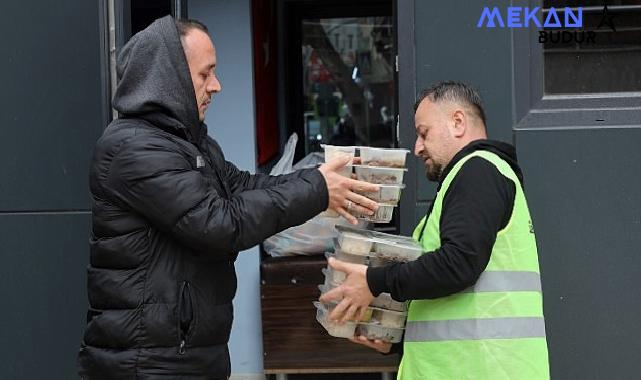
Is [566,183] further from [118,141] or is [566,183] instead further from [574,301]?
[118,141]

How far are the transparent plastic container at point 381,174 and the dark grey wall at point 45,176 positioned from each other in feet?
5.81

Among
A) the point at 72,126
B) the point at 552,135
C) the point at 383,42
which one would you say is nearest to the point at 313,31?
the point at 383,42

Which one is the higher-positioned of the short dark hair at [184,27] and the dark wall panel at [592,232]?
the short dark hair at [184,27]

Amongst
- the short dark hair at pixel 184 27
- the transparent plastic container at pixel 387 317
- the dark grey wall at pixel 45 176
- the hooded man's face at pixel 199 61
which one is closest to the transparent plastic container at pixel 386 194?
the transparent plastic container at pixel 387 317

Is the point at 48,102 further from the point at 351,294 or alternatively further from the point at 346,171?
the point at 351,294

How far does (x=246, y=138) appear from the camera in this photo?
5.07 meters

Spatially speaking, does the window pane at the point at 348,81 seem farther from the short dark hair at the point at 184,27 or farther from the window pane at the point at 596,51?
the short dark hair at the point at 184,27

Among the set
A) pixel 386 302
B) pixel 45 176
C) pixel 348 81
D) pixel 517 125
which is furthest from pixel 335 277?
pixel 348 81

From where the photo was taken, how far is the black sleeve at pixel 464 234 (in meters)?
2.45

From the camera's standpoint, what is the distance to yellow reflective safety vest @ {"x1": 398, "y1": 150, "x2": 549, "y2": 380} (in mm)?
2549

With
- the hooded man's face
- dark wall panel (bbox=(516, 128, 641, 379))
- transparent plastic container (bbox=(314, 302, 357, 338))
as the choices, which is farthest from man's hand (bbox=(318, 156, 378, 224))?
dark wall panel (bbox=(516, 128, 641, 379))

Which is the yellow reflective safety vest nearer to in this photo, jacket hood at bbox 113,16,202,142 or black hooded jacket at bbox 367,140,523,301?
black hooded jacket at bbox 367,140,523,301

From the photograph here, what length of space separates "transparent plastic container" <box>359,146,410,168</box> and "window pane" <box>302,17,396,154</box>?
145 inches

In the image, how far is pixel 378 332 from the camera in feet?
9.21
